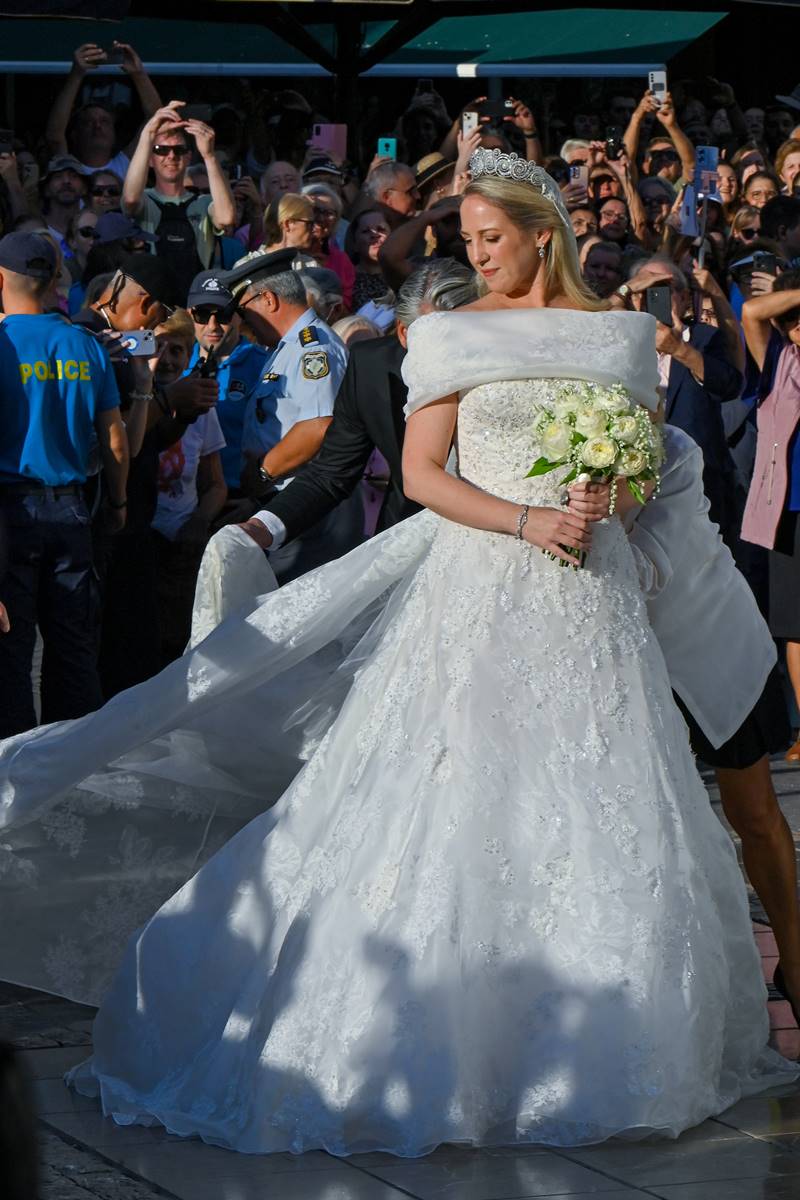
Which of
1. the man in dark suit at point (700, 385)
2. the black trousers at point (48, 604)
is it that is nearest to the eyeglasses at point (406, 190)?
the man in dark suit at point (700, 385)

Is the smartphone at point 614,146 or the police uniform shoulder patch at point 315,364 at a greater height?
the smartphone at point 614,146

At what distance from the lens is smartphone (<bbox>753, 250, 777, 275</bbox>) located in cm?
1078

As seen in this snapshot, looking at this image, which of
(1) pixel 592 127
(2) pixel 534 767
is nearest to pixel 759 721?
(2) pixel 534 767

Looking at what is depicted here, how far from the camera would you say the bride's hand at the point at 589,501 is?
4.60 m

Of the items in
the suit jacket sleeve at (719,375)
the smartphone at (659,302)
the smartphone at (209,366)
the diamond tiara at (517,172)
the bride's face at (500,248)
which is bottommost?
the suit jacket sleeve at (719,375)

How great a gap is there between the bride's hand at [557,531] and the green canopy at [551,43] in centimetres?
1302

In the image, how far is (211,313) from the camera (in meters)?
8.51

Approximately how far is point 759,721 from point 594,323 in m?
1.16

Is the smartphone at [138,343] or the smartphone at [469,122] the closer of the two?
the smartphone at [138,343]

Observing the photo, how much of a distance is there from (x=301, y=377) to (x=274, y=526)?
2288 mm

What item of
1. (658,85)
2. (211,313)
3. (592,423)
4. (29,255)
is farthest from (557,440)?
(658,85)

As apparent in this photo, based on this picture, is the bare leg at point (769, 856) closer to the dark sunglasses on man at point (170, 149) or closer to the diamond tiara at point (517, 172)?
the diamond tiara at point (517, 172)

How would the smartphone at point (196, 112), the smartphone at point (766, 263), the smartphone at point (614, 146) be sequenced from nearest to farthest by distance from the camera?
the smartphone at point (766, 263), the smartphone at point (196, 112), the smartphone at point (614, 146)

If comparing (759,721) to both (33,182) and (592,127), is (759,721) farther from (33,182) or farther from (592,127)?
(592,127)
